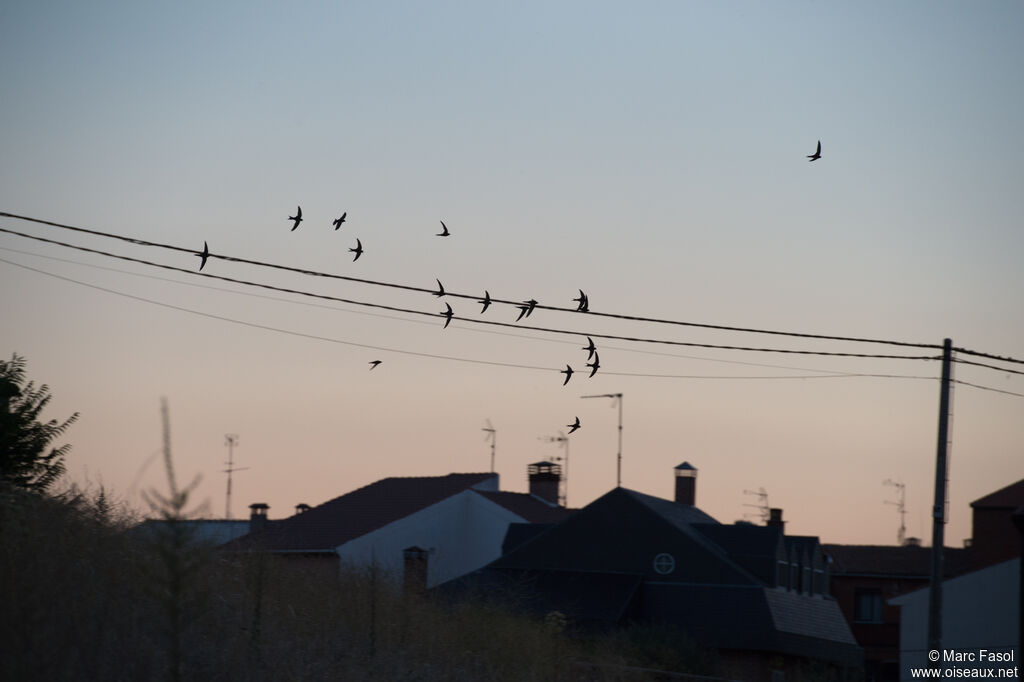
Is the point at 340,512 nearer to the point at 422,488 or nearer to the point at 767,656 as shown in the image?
the point at 422,488

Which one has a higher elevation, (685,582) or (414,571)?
(414,571)

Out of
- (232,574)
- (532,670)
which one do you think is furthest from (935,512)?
(232,574)

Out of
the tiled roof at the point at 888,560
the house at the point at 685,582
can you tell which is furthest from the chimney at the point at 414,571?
the tiled roof at the point at 888,560

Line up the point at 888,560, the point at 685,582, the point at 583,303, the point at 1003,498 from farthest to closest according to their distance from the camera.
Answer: the point at 888,560
the point at 1003,498
the point at 685,582
the point at 583,303

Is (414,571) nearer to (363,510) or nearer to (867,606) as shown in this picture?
(363,510)

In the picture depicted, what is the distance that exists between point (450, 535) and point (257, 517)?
9699mm

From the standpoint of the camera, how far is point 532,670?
1681cm

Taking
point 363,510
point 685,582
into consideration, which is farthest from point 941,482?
point 363,510

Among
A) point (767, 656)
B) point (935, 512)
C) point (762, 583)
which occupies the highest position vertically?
point (935, 512)

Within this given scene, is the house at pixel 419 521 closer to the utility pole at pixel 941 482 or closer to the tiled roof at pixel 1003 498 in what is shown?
the tiled roof at pixel 1003 498

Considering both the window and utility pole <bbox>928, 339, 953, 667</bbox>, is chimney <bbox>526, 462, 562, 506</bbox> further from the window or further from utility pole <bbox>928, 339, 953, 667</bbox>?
utility pole <bbox>928, 339, 953, 667</bbox>

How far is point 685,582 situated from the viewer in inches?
1401

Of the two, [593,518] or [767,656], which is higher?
[593,518]

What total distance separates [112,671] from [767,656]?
83.3 feet
